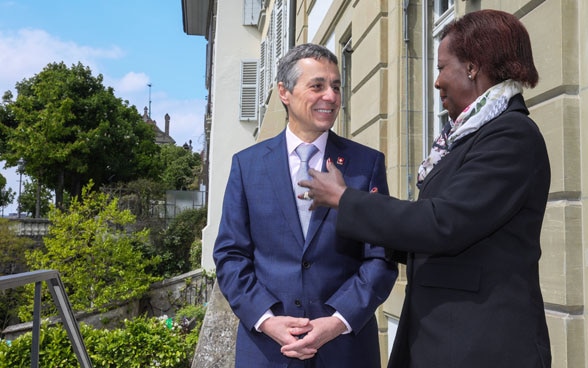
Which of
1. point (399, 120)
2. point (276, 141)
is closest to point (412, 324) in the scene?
point (276, 141)

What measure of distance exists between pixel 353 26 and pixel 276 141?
4.77 meters

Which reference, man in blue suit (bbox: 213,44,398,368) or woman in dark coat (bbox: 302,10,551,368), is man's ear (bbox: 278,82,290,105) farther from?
woman in dark coat (bbox: 302,10,551,368)

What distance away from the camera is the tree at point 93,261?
19844 mm

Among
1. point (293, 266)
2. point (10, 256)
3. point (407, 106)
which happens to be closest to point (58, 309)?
point (293, 266)

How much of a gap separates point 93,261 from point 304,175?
19.5m

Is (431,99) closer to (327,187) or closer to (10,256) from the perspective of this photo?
(327,187)

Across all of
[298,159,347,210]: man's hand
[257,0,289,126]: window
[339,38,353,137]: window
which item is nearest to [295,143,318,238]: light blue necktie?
[298,159,347,210]: man's hand

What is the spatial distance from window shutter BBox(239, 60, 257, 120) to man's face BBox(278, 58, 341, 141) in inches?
723

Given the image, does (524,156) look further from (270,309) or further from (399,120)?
(399,120)

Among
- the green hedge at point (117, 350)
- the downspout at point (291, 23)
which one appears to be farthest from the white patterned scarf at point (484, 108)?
the downspout at point (291, 23)

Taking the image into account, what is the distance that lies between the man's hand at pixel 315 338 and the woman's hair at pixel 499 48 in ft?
3.08

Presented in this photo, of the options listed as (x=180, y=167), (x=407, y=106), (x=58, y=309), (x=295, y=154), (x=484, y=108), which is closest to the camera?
(x=484, y=108)

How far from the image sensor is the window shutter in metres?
20.7

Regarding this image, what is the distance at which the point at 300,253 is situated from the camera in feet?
7.12
